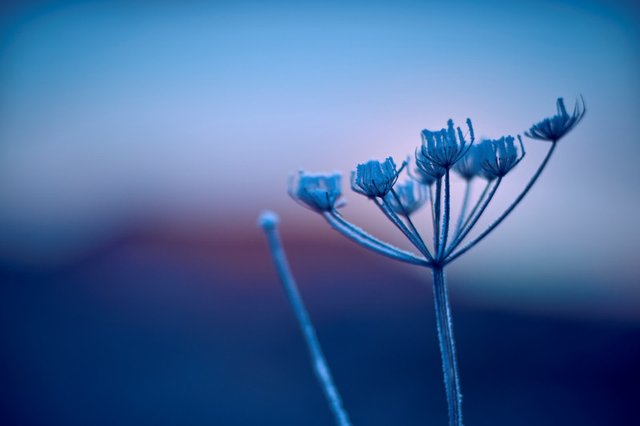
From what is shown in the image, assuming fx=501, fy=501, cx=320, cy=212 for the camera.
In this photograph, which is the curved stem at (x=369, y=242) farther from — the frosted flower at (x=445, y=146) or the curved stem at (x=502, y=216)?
the frosted flower at (x=445, y=146)

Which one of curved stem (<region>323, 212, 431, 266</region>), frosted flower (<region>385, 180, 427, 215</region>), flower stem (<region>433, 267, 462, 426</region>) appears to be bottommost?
flower stem (<region>433, 267, 462, 426</region>)

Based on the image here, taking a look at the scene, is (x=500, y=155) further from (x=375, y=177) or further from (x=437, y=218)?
(x=375, y=177)

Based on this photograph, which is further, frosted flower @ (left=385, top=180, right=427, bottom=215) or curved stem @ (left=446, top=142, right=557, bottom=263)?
frosted flower @ (left=385, top=180, right=427, bottom=215)

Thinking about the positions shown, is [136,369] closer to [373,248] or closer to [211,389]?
[211,389]

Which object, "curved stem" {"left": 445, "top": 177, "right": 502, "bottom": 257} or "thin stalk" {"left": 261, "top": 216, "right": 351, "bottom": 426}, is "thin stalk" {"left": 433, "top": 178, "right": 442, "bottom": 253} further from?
"thin stalk" {"left": 261, "top": 216, "right": 351, "bottom": 426}

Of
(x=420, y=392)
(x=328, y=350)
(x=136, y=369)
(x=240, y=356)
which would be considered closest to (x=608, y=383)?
(x=420, y=392)

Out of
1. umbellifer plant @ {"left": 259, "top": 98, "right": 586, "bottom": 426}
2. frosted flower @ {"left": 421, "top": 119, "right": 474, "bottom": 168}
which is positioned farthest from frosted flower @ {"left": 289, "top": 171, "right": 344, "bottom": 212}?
frosted flower @ {"left": 421, "top": 119, "right": 474, "bottom": 168}

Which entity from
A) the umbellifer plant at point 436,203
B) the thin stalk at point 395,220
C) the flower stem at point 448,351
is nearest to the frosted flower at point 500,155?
the umbellifer plant at point 436,203
